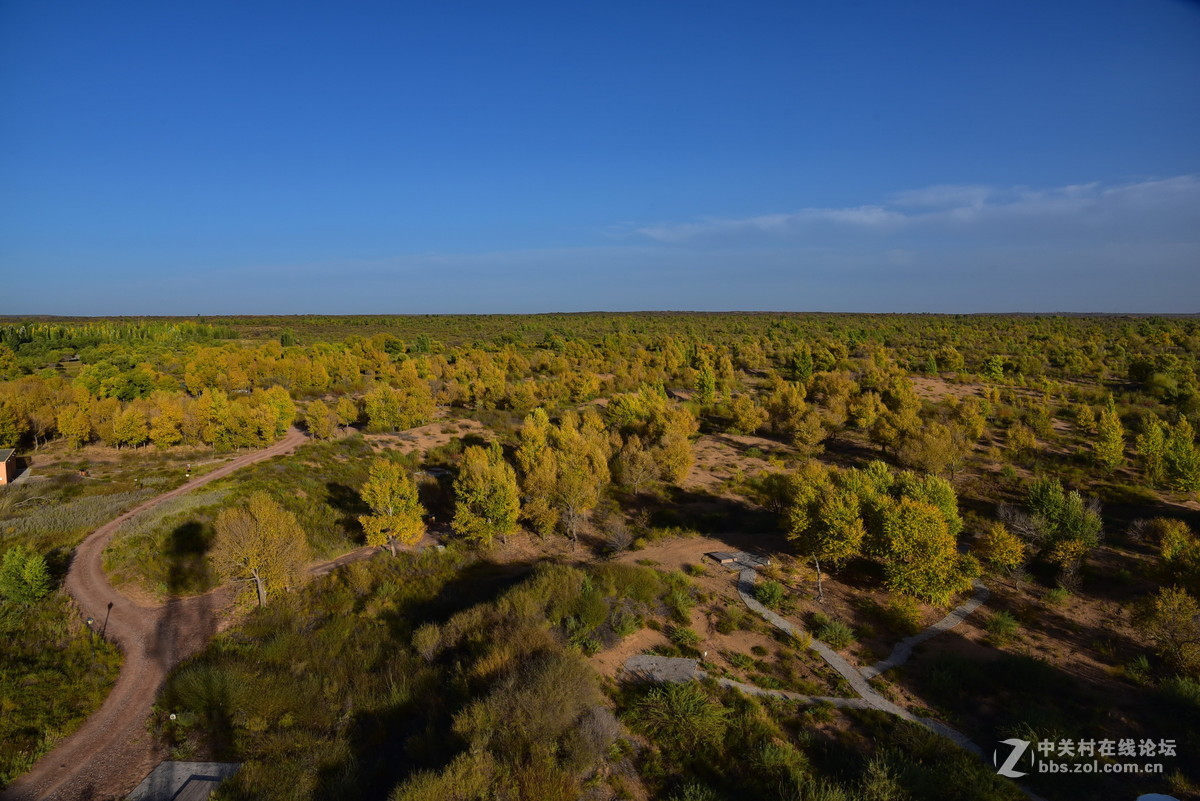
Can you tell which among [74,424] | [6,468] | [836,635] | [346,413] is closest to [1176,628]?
[836,635]

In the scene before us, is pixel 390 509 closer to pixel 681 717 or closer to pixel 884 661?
pixel 681 717

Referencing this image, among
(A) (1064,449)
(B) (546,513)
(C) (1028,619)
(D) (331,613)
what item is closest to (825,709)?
(C) (1028,619)

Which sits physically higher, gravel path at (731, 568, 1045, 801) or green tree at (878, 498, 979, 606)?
green tree at (878, 498, 979, 606)

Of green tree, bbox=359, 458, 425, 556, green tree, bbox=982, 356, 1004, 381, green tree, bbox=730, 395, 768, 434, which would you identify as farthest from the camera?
green tree, bbox=982, 356, 1004, 381

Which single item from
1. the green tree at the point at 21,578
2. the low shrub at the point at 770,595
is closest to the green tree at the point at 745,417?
the low shrub at the point at 770,595

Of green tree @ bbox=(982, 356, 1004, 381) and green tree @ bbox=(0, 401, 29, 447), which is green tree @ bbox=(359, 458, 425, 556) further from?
green tree @ bbox=(982, 356, 1004, 381)

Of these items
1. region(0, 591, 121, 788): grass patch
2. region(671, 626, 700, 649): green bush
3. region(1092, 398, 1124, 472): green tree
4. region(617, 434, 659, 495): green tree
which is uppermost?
region(1092, 398, 1124, 472): green tree

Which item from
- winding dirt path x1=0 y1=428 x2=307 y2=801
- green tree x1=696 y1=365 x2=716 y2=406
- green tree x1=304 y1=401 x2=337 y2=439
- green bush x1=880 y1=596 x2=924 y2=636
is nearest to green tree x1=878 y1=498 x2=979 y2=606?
green bush x1=880 y1=596 x2=924 y2=636
